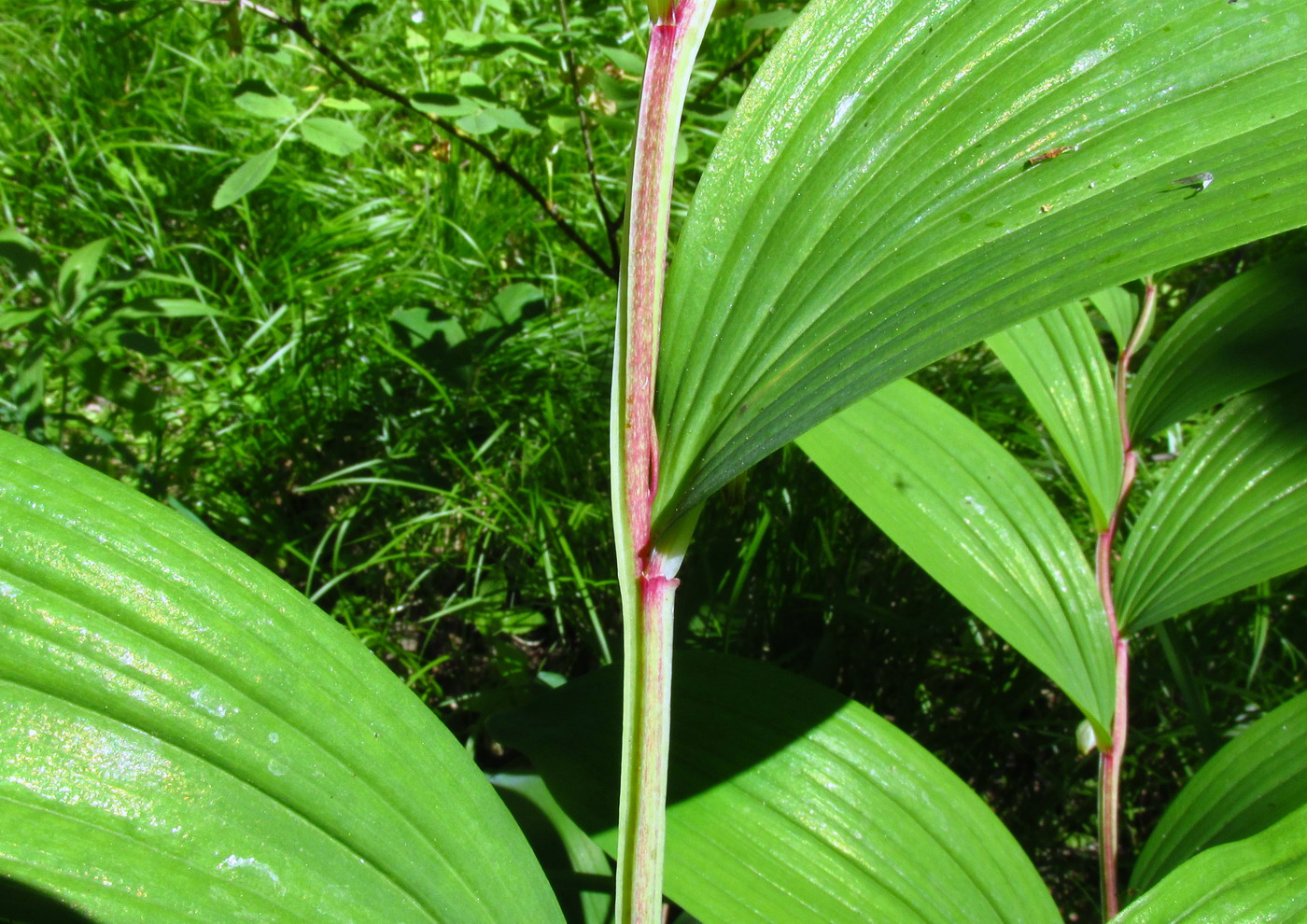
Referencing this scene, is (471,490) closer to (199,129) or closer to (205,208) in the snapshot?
(205,208)

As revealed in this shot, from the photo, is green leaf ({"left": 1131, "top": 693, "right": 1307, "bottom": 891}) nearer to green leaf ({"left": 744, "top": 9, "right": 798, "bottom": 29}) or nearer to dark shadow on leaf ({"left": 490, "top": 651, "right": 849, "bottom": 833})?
dark shadow on leaf ({"left": 490, "top": 651, "right": 849, "bottom": 833})

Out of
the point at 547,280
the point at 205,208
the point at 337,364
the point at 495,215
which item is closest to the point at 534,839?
the point at 337,364

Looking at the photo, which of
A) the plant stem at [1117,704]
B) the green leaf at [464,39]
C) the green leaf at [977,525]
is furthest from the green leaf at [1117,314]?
the green leaf at [464,39]

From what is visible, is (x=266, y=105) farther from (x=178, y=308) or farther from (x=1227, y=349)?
(x=1227, y=349)

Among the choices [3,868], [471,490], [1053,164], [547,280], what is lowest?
[3,868]

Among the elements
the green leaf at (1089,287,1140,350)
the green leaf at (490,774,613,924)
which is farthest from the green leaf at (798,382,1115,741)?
the green leaf at (490,774,613,924)
